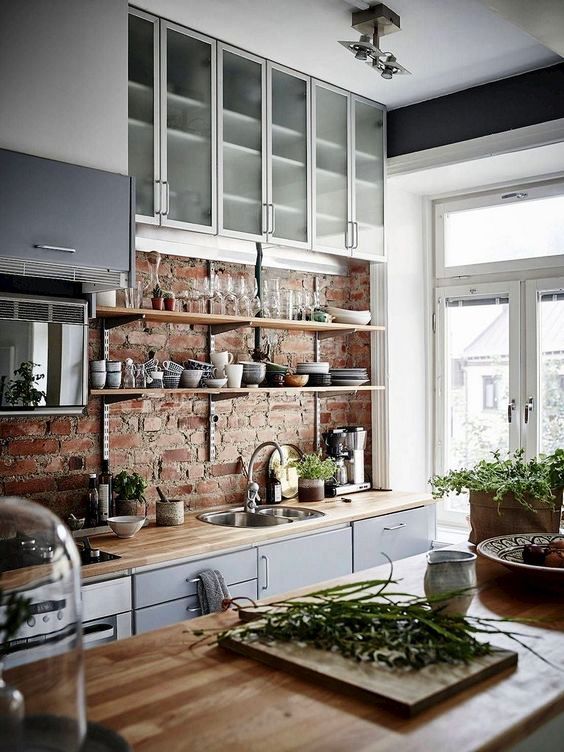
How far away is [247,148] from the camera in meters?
4.00

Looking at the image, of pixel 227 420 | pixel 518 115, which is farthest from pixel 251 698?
pixel 518 115

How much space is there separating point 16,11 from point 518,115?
2611 millimetres

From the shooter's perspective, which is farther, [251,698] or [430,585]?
[430,585]

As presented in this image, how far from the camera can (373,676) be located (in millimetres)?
1504

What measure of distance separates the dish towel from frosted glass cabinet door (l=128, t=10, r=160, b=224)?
152 centimetres

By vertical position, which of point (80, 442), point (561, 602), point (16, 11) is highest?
point (16, 11)

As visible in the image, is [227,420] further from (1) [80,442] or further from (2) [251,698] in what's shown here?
(2) [251,698]

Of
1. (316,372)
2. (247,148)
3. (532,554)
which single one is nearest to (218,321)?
(316,372)

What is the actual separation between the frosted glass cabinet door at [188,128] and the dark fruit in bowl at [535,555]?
6.94 ft

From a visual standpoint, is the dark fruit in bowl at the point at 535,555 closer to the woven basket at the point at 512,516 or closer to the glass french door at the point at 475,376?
the woven basket at the point at 512,516

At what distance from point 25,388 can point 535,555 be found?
6.16ft

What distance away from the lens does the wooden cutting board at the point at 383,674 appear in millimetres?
1428

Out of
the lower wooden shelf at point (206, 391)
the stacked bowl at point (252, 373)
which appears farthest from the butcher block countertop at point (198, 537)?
the stacked bowl at point (252, 373)

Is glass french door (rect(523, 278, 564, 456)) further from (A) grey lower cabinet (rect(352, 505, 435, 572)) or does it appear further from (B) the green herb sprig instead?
(B) the green herb sprig
